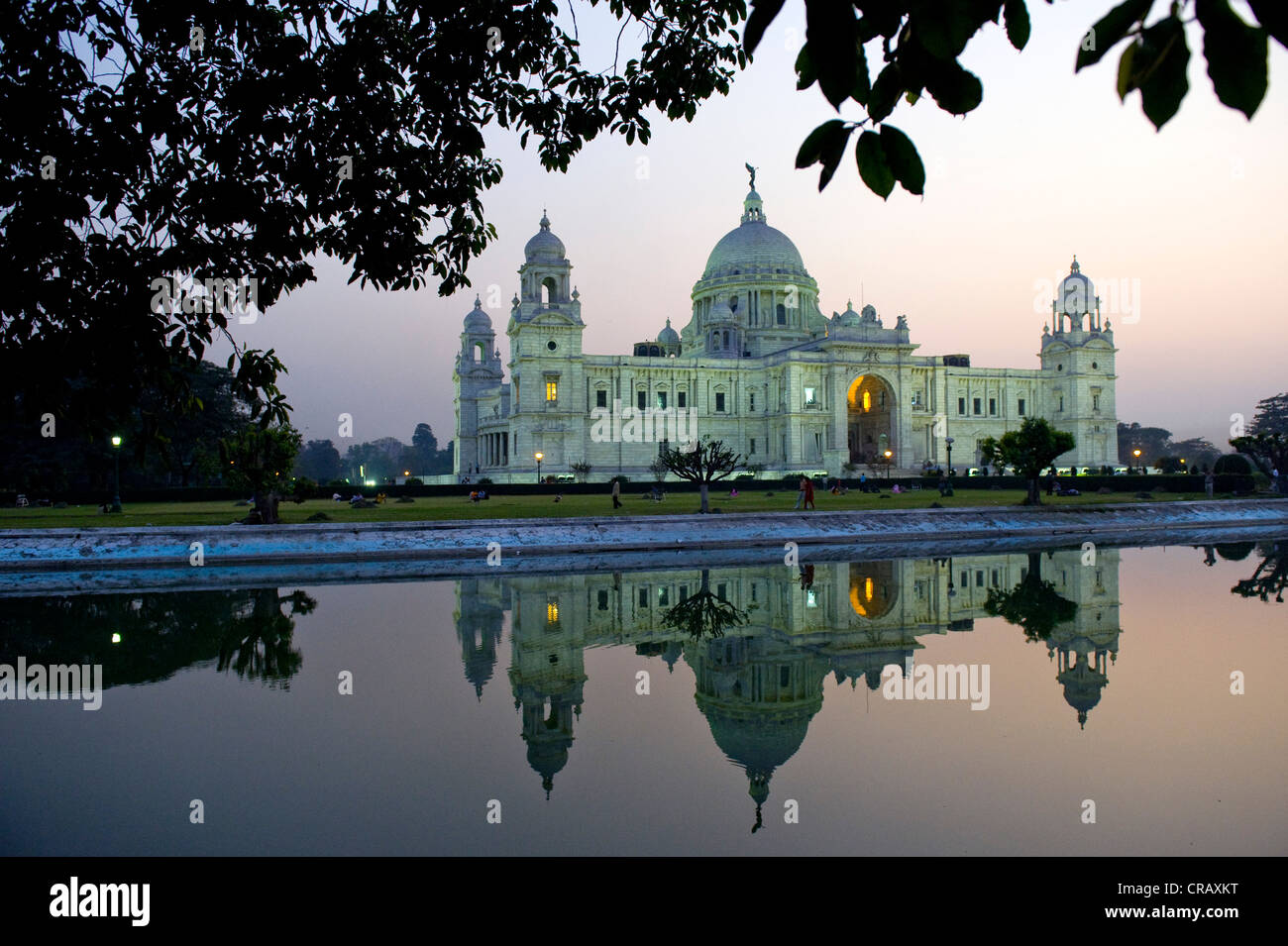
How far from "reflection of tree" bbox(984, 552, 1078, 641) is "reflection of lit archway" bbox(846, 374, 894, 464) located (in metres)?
55.1

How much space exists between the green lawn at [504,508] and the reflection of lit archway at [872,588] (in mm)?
9529

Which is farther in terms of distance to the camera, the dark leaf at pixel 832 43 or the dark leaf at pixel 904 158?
the dark leaf at pixel 904 158

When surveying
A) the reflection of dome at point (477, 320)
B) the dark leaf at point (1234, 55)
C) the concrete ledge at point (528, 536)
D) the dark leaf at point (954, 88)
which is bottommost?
the concrete ledge at point (528, 536)

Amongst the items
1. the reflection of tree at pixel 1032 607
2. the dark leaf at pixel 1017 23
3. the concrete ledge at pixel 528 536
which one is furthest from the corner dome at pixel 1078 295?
the dark leaf at pixel 1017 23

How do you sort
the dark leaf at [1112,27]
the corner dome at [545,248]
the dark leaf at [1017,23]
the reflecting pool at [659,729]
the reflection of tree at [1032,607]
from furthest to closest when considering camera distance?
1. the corner dome at [545,248]
2. the reflection of tree at [1032,607]
3. the reflecting pool at [659,729]
4. the dark leaf at [1017,23]
5. the dark leaf at [1112,27]

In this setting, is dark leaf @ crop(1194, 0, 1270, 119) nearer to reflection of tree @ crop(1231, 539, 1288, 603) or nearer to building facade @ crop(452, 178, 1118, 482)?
reflection of tree @ crop(1231, 539, 1288, 603)

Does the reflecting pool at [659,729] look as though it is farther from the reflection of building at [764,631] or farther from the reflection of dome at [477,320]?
the reflection of dome at [477,320]

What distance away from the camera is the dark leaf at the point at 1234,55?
59.6 inches

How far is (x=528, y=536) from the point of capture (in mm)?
22516

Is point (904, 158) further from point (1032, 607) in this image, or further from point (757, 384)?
point (757, 384)

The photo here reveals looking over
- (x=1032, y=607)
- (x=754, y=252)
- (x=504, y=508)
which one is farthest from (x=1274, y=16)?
(x=754, y=252)

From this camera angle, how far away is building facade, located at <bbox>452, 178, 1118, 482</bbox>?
6094cm
